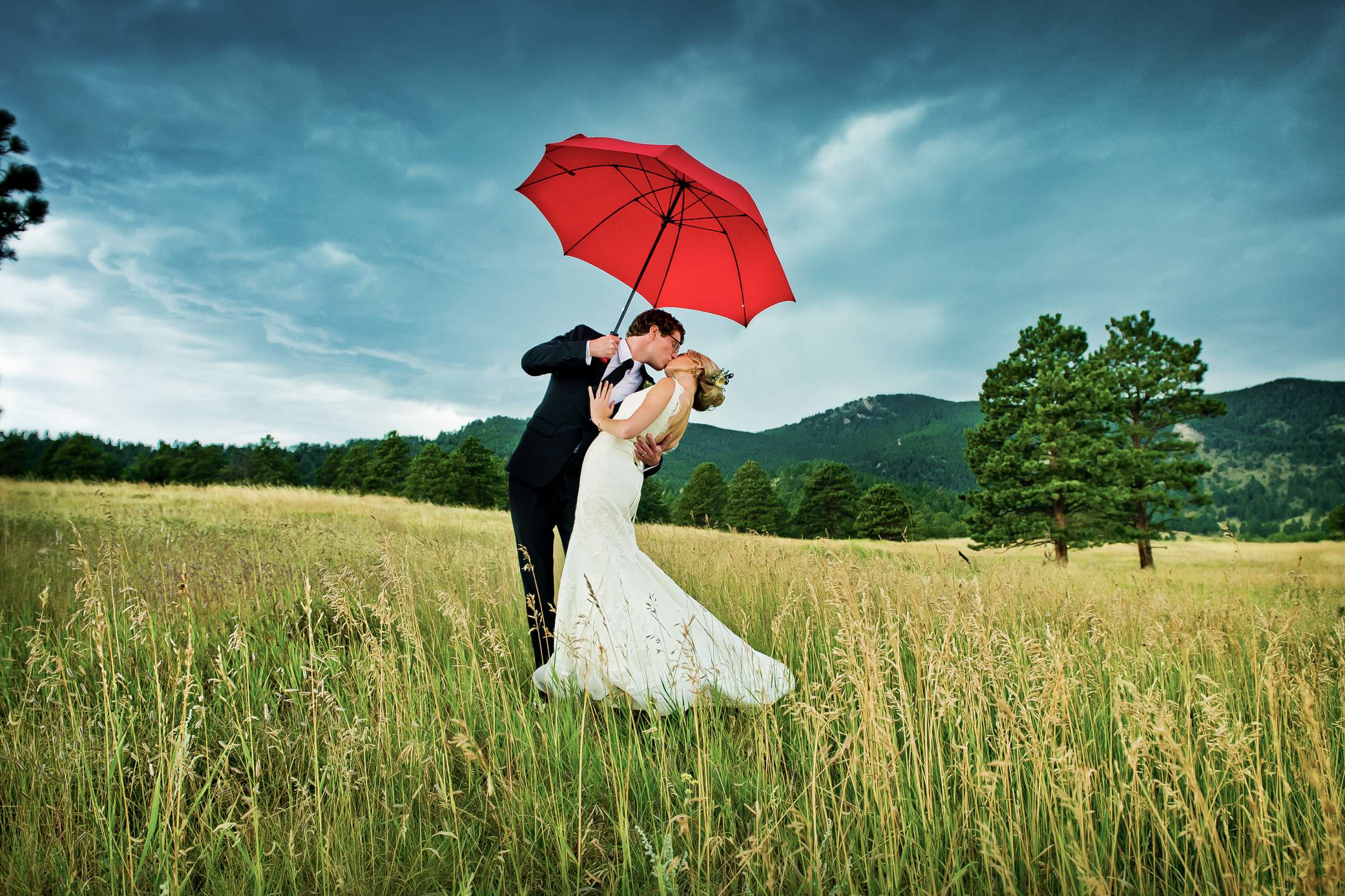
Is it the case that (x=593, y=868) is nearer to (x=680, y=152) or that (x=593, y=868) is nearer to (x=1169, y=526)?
(x=680, y=152)

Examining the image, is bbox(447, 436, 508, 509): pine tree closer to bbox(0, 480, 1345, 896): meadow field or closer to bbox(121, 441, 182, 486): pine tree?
bbox(121, 441, 182, 486): pine tree

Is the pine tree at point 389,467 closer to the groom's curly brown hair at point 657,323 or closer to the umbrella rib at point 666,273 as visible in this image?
the umbrella rib at point 666,273

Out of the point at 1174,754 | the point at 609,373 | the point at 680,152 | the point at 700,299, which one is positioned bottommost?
the point at 1174,754

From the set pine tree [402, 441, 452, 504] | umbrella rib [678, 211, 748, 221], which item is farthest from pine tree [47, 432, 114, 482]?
umbrella rib [678, 211, 748, 221]

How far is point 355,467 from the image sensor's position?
6169 centimetres

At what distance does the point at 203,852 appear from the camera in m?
2.15

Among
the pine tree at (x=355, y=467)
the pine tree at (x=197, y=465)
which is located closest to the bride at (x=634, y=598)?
the pine tree at (x=355, y=467)

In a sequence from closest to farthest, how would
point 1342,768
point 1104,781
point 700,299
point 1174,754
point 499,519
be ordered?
point 1174,754
point 1104,781
point 1342,768
point 700,299
point 499,519

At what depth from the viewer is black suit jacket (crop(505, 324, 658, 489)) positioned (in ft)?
14.6

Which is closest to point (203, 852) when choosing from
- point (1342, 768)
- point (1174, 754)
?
point (1174, 754)

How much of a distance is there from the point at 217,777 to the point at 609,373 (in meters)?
3.05

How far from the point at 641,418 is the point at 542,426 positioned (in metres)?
0.96

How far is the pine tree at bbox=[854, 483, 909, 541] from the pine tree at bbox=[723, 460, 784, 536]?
726 centimetres

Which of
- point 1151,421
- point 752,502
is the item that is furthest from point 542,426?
point 752,502
